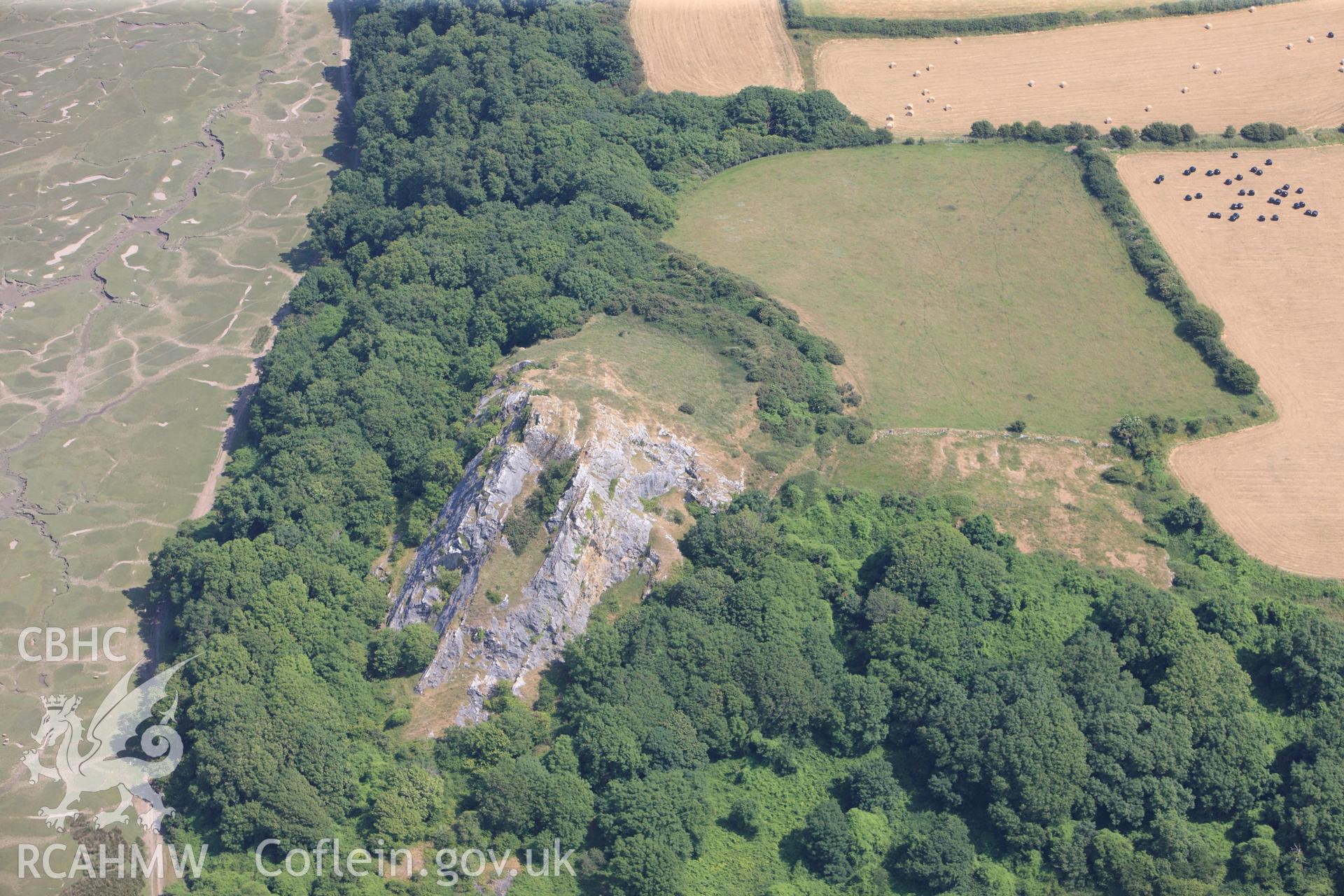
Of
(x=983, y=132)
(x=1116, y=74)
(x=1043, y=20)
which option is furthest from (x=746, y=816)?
(x=1043, y=20)

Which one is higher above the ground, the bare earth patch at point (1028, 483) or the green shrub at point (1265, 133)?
the green shrub at point (1265, 133)

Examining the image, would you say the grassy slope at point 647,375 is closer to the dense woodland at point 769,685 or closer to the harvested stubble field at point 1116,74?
the dense woodland at point 769,685

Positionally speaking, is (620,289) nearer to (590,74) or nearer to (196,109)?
(590,74)

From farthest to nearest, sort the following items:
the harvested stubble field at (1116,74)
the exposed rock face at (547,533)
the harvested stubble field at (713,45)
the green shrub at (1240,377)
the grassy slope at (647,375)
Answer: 1. the harvested stubble field at (713,45)
2. the harvested stubble field at (1116,74)
3. the green shrub at (1240,377)
4. the grassy slope at (647,375)
5. the exposed rock face at (547,533)

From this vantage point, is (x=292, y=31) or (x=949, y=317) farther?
(x=292, y=31)

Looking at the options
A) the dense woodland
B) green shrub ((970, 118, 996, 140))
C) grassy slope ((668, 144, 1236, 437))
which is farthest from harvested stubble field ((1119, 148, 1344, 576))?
green shrub ((970, 118, 996, 140))

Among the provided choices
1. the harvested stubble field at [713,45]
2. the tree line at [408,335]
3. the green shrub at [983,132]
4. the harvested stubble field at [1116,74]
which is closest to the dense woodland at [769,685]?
the tree line at [408,335]

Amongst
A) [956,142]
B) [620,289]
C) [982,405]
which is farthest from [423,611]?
[956,142]
